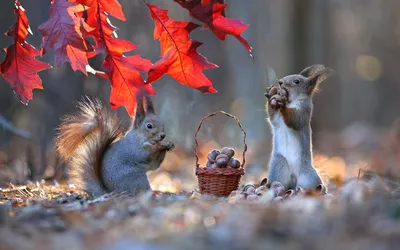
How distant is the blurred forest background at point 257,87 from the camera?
6766mm

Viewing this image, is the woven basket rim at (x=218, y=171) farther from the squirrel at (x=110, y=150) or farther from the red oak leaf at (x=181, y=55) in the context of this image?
the red oak leaf at (x=181, y=55)

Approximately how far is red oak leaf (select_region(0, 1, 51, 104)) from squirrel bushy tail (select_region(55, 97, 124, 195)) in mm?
287

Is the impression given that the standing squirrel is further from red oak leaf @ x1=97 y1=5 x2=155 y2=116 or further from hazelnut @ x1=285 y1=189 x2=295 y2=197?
red oak leaf @ x1=97 y1=5 x2=155 y2=116

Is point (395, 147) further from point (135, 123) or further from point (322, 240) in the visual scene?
point (322, 240)

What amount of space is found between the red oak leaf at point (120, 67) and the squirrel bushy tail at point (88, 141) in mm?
294

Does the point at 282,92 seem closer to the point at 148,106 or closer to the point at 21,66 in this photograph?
the point at 148,106

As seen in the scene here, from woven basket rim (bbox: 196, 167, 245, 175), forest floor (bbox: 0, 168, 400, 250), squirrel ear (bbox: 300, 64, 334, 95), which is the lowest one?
forest floor (bbox: 0, 168, 400, 250)

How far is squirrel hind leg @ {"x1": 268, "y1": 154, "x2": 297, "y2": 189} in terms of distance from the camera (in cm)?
351

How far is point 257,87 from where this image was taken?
1184 centimetres

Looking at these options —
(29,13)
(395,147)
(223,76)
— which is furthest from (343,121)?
(29,13)

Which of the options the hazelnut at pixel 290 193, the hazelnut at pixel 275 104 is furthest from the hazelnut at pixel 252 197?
the hazelnut at pixel 275 104

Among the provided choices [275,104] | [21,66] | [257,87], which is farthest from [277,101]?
[257,87]

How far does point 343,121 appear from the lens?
18.7 meters

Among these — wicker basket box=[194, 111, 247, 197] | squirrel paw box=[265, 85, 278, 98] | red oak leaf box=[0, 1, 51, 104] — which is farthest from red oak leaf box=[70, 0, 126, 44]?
squirrel paw box=[265, 85, 278, 98]
